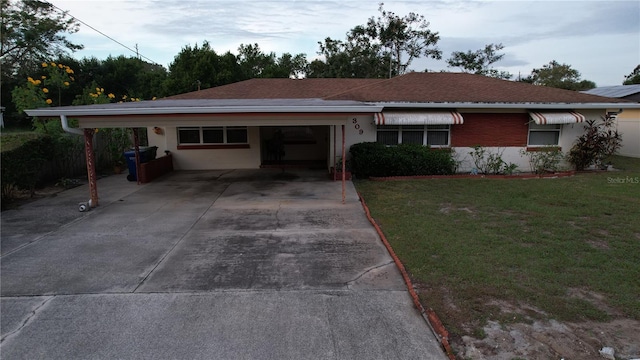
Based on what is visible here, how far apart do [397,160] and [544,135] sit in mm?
5610

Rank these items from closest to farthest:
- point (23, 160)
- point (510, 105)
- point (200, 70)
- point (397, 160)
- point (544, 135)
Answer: point (23, 160)
point (397, 160)
point (510, 105)
point (544, 135)
point (200, 70)

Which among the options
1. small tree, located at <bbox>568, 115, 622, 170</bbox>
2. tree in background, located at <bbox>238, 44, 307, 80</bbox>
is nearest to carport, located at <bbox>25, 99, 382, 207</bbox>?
small tree, located at <bbox>568, 115, 622, 170</bbox>

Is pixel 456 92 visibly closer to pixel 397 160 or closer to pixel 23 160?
pixel 397 160

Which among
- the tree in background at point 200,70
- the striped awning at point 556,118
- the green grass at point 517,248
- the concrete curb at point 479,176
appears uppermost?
the tree in background at point 200,70

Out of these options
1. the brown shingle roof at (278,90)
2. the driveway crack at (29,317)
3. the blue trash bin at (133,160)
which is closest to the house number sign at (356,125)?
the brown shingle roof at (278,90)

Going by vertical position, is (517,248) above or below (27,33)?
below

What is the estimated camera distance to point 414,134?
12258 millimetres

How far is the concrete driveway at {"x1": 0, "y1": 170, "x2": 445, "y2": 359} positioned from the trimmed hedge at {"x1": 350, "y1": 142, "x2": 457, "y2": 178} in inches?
132

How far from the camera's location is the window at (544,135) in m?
12.5

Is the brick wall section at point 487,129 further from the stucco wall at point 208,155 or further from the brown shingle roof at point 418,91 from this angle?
the stucco wall at point 208,155

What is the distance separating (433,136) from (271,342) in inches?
405

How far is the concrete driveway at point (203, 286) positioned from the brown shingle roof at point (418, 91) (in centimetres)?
561

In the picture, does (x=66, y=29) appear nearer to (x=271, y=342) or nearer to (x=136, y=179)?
(x=136, y=179)

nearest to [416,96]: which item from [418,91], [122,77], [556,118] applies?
[418,91]
